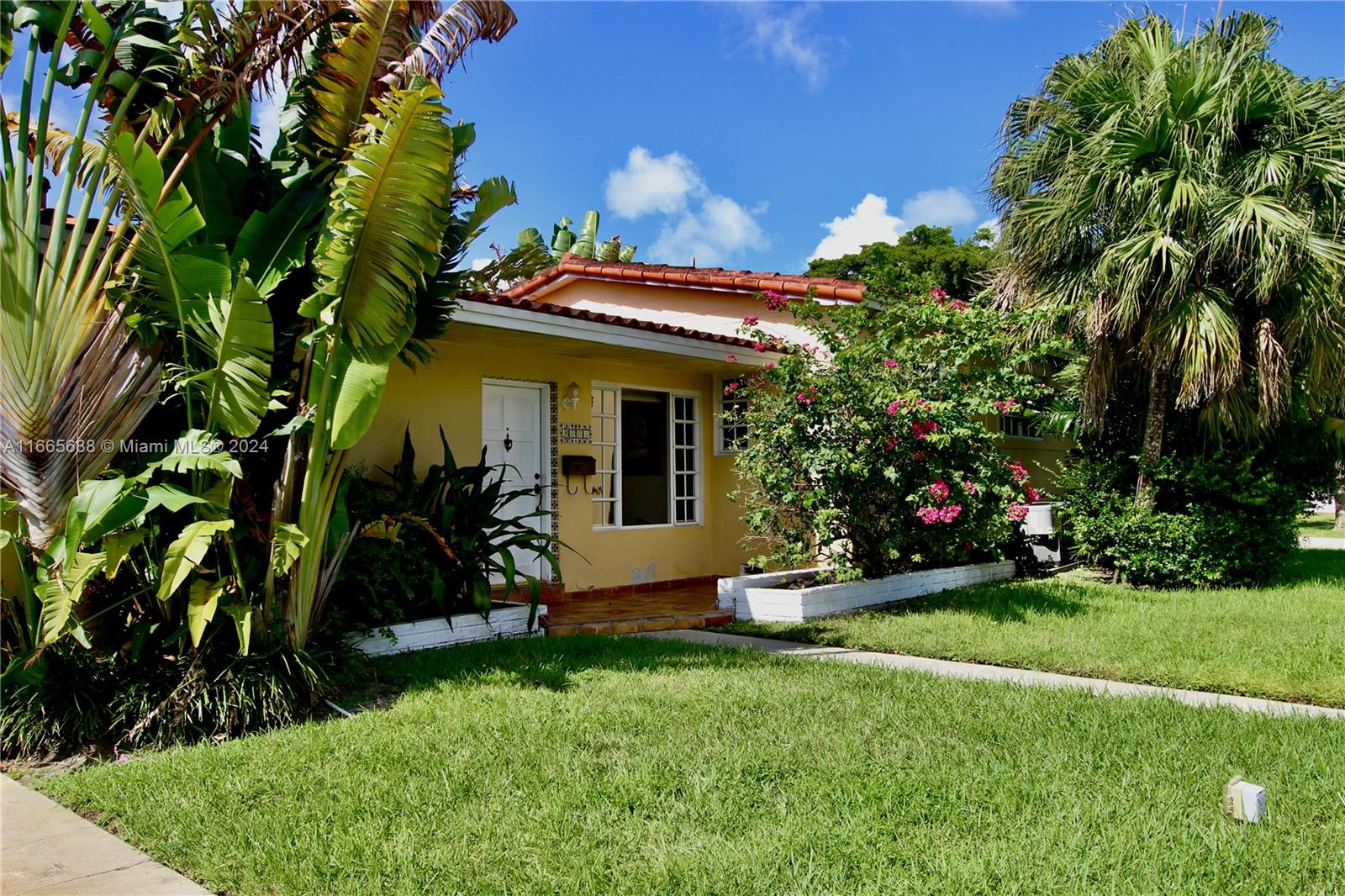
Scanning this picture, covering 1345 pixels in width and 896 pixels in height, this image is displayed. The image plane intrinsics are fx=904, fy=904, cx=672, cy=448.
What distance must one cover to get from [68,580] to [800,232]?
828 inches

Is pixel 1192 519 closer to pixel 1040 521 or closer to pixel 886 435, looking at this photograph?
pixel 1040 521

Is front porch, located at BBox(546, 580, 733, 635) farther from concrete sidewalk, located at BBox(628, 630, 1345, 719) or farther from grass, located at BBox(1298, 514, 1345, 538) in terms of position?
grass, located at BBox(1298, 514, 1345, 538)

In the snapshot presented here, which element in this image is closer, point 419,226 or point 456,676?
point 419,226

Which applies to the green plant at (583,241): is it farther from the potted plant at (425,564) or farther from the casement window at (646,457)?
the potted plant at (425,564)

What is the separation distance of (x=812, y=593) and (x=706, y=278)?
5488 millimetres

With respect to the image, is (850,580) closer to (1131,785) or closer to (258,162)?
(1131,785)

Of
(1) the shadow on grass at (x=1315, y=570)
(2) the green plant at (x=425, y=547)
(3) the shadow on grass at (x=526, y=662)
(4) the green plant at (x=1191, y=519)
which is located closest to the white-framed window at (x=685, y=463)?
(2) the green plant at (x=425, y=547)

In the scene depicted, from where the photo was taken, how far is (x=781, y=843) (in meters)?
3.54

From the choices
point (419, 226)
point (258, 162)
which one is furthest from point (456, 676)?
point (258, 162)

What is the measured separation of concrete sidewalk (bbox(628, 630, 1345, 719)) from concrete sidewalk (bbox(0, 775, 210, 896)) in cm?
470

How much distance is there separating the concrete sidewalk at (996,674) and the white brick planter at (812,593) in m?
0.76

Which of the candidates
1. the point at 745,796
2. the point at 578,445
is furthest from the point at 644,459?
the point at 745,796

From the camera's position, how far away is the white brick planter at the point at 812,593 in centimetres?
911

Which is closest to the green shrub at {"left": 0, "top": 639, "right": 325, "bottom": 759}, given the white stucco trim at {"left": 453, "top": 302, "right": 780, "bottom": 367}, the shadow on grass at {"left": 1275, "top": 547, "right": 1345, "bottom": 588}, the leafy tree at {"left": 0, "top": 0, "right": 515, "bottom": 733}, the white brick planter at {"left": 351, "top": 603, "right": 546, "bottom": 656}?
the leafy tree at {"left": 0, "top": 0, "right": 515, "bottom": 733}
